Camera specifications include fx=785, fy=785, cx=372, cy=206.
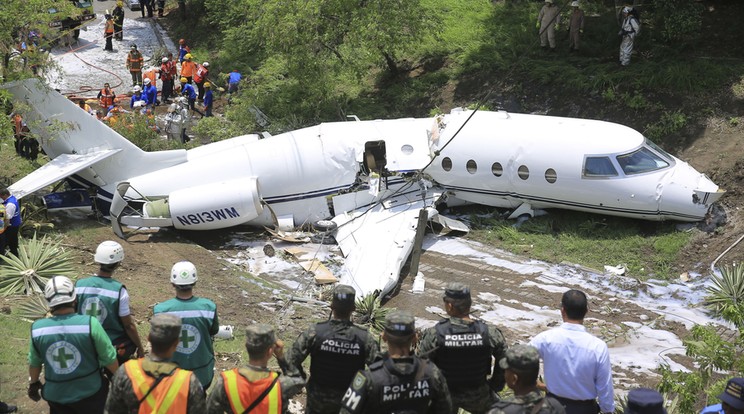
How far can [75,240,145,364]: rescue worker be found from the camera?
26.7 ft

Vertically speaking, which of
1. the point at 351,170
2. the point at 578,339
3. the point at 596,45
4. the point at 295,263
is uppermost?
the point at 596,45

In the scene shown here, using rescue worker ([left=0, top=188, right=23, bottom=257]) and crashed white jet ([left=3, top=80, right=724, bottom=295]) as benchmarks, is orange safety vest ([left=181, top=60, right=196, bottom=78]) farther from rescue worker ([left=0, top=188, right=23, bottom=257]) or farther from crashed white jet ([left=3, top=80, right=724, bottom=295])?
rescue worker ([left=0, top=188, right=23, bottom=257])

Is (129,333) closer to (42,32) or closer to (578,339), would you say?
(578,339)

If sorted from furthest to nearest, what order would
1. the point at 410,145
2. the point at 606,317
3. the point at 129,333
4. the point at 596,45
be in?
1. the point at 596,45
2. the point at 410,145
3. the point at 606,317
4. the point at 129,333

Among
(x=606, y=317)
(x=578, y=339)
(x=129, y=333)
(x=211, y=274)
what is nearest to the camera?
(x=578, y=339)

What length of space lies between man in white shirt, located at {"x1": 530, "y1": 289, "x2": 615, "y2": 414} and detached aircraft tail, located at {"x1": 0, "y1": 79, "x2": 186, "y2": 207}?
12592mm

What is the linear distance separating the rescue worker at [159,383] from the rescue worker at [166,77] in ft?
71.7

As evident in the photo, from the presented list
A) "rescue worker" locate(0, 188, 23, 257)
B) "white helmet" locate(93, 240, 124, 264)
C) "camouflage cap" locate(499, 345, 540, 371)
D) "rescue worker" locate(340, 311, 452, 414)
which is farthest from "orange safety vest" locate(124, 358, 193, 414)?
"rescue worker" locate(0, 188, 23, 257)

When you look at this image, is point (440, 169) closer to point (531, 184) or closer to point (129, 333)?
point (531, 184)

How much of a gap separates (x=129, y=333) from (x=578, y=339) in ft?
15.2

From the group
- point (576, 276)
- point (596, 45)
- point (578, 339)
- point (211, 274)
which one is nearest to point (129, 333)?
point (578, 339)

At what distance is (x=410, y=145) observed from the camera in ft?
60.5

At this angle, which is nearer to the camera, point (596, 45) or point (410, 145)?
point (410, 145)

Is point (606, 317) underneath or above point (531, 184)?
underneath
